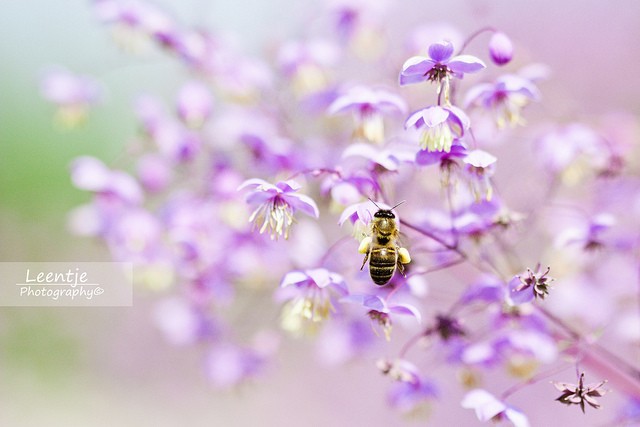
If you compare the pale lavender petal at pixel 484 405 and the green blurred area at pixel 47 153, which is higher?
the green blurred area at pixel 47 153

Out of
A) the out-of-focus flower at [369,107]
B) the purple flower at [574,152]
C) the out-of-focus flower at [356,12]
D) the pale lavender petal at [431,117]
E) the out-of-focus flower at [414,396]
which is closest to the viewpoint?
the pale lavender petal at [431,117]

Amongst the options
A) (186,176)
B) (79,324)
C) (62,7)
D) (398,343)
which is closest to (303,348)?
(398,343)

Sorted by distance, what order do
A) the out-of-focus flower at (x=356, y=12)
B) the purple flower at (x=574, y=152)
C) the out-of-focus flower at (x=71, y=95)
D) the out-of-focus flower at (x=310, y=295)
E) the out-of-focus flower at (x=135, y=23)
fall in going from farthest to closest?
the out-of-focus flower at (x=71, y=95) → the out-of-focus flower at (x=356, y=12) → the out-of-focus flower at (x=135, y=23) → the purple flower at (x=574, y=152) → the out-of-focus flower at (x=310, y=295)

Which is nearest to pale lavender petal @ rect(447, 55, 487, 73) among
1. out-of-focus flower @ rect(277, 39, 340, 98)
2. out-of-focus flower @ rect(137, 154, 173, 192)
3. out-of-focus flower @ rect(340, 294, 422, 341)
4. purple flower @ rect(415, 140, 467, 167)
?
purple flower @ rect(415, 140, 467, 167)

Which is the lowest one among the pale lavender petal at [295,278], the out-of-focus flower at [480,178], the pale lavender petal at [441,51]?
the pale lavender petal at [295,278]

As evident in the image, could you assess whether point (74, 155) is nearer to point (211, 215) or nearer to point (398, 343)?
point (398, 343)

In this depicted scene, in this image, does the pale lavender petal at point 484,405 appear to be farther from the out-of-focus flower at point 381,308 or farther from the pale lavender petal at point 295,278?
the pale lavender petal at point 295,278

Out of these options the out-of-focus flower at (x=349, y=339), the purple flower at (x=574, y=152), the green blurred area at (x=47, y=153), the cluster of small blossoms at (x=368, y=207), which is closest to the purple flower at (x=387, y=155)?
the cluster of small blossoms at (x=368, y=207)

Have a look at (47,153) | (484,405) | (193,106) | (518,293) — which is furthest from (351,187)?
(47,153)
